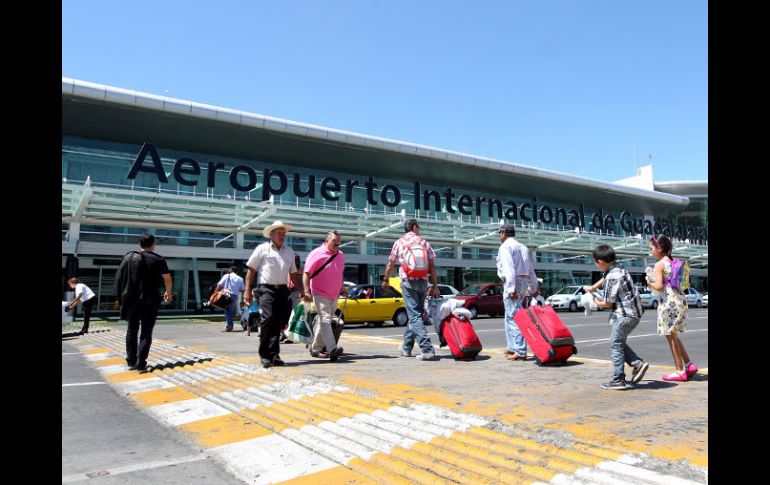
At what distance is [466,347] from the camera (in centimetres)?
637

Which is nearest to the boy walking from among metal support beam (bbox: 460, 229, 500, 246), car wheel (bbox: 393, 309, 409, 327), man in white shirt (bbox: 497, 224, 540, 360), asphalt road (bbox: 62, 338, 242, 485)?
man in white shirt (bbox: 497, 224, 540, 360)

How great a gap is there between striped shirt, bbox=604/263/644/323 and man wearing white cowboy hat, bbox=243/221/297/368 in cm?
347

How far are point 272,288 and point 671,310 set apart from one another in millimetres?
4233

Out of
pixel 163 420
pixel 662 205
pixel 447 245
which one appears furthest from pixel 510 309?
pixel 662 205

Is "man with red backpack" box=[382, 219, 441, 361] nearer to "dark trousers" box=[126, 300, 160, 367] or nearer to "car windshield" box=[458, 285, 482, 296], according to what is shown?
"dark trousers" box=[126, 300, 160, 367]

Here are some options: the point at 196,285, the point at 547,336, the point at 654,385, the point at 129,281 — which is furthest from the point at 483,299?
the point at 654,385

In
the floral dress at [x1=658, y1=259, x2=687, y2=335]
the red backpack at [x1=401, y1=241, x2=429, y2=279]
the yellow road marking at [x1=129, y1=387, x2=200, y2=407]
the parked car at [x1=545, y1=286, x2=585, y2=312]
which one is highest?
the red backpack at [x1=401, y1=241, x2=429, y2=279]

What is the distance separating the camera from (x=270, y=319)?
607 cm

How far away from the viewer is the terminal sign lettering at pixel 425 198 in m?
26.0

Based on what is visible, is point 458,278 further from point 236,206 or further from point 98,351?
point 98,351

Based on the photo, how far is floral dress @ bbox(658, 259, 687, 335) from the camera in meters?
5.02

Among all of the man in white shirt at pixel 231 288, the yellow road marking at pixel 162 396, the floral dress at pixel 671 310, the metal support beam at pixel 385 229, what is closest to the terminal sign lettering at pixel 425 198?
the metal support beam at pixel 385 229

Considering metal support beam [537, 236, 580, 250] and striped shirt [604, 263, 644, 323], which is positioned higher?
metal support beam [537, 236, 580, 250]
